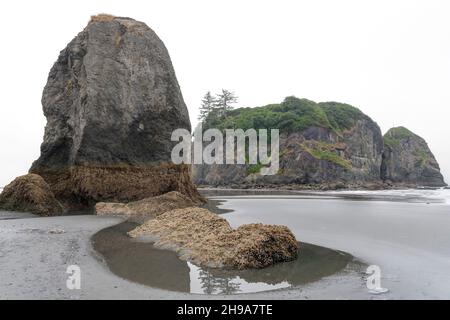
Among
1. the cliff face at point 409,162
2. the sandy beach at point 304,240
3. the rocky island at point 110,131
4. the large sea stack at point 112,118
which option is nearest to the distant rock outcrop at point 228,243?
the sandy beach at point 304,240

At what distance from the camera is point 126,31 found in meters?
22.9

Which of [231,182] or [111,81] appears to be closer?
[111,81]

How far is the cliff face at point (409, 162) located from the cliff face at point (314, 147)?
6437 mm

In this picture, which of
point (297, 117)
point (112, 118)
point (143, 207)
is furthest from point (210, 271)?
point (297, 117)

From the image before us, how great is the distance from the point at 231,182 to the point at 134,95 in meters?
50.7

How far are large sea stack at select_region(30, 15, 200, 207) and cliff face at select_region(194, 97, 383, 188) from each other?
38649 mm

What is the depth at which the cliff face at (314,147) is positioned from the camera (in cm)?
6425

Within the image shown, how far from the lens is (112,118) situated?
2078 cm

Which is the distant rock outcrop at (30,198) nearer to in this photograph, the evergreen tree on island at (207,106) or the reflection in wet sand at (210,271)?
the reflection in wet sand at (210,271)

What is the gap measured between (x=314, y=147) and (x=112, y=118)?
52849 mm

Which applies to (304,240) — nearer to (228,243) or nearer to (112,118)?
(228,243)

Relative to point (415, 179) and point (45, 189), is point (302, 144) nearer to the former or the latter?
point (415, 179)

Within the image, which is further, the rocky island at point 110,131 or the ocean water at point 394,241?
the rocky island at point 110,131
